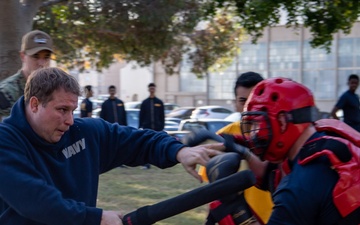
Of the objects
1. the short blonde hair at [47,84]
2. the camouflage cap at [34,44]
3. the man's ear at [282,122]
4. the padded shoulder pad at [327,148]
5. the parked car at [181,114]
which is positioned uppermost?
the camouflage cap at [34,44]

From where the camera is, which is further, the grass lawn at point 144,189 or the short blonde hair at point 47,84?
the grass lawn at point 144,189

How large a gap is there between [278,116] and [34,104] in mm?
1148

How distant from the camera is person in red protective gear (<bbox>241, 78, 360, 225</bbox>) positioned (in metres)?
2.62

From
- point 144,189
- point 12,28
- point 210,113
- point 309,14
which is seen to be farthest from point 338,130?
point 210,113

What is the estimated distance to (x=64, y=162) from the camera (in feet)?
10.5

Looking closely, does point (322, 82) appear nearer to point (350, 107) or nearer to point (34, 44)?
point (350, 107)

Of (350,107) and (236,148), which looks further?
(350,107)

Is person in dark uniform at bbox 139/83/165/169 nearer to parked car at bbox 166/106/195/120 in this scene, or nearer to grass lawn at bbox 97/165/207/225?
grass lawn at bbox 97/165/207/225

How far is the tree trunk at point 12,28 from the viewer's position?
8047 mm

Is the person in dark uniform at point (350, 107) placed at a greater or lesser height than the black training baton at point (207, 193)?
lesser

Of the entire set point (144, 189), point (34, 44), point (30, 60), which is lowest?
point (144, 189)

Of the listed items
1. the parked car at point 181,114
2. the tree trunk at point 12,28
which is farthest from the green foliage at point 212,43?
the tree trunk at point 12,28

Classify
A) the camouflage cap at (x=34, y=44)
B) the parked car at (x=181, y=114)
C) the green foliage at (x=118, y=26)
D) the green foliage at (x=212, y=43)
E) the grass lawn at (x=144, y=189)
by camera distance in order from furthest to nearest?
the parked car at (x=181, y=114) → the green foliage at (x=212, y=43) → the green foliage at (x=118, y=26) → the grass lawn at (x=144, y=189) → the camouflage cap at (x=34, y=44)

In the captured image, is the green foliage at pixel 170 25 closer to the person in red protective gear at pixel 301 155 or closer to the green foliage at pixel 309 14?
the green foliage at pixel 309 14
